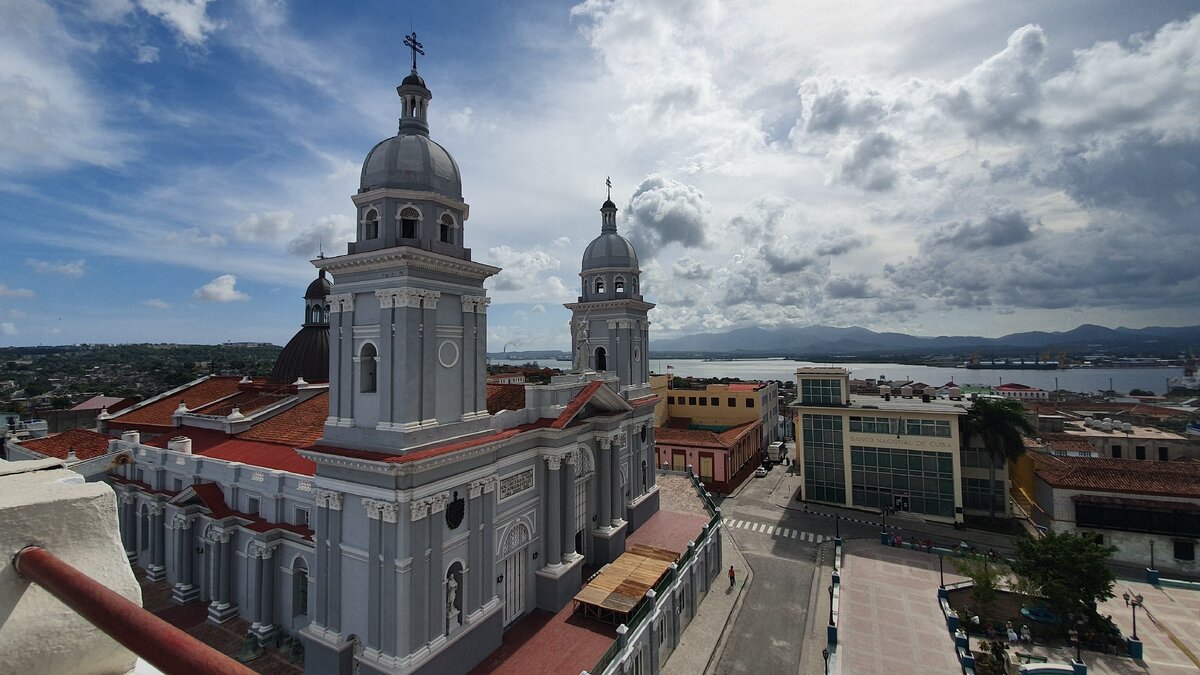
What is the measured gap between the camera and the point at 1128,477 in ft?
100

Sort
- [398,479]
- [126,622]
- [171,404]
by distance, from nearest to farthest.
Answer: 1. [126,622]
2. [398,479]
3. [171,404]

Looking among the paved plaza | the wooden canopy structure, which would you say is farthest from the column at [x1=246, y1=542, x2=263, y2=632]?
the paved plaza

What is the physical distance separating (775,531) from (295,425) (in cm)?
2911

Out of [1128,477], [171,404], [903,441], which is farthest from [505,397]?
[1128,477]

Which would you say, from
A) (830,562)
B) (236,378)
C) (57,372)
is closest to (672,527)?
(830,562)

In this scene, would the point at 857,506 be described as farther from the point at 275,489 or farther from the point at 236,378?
the point at 236,378

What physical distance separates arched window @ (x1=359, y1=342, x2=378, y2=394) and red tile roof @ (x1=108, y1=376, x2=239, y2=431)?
20653 millimetres

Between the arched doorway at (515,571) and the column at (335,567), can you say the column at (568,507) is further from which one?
the column at (335,567)

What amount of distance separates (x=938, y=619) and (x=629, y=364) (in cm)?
1882

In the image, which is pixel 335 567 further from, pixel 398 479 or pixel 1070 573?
pixel 1070 573

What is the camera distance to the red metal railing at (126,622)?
1.41 m

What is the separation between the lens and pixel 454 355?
17.7 metres

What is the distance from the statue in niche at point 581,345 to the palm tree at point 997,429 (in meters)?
27.1

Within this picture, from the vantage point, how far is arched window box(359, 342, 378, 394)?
656 inches
